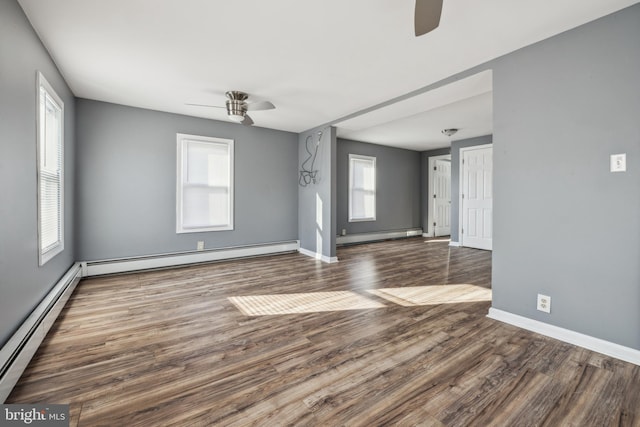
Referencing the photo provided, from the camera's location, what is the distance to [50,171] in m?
2.85

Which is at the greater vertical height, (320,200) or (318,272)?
(320,200)

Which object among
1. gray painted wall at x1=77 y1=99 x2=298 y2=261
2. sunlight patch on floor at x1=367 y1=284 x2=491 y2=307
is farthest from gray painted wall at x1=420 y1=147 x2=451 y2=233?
gray painted wall at x1=77 y1=99 x2=298 y2=261

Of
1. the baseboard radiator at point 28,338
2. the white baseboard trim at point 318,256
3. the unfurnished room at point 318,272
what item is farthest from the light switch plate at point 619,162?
the baseboard radiator at point 28,338

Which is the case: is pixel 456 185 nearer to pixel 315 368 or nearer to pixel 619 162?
pixel 619 162

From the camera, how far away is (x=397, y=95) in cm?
362

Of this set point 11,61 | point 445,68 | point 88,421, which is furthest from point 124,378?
point 445,68

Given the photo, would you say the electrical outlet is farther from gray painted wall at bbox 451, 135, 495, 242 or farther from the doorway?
the doorway

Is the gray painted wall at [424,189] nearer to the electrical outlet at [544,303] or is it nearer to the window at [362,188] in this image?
the window at [362,188]

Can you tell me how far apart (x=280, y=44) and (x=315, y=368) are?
255 centimetres

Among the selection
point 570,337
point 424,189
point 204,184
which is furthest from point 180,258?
point 424,189

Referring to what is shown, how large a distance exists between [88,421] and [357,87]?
140 inches

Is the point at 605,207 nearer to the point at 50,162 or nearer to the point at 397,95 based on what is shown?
the point at 397,95

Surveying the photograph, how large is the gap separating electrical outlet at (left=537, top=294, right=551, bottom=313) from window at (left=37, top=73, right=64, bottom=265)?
13.5 feet

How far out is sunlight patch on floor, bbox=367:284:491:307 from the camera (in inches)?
121
